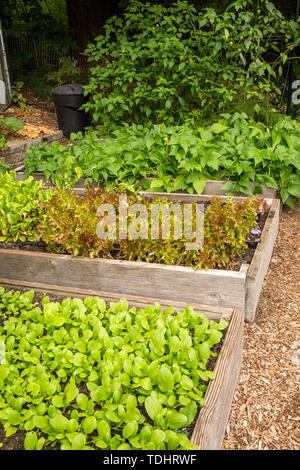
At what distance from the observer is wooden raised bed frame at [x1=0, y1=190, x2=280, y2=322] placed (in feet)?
8.57

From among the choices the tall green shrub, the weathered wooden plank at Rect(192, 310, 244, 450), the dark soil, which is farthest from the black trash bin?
the weathered wooden plank at Rect(192, 310, 244, 450)

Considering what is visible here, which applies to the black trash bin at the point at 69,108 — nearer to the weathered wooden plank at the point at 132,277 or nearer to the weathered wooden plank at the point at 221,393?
the weathered wooden plank at the point at 132,277

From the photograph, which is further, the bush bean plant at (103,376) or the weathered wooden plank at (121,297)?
the weathered wooden plank at (121,297)

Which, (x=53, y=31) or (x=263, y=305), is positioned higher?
(x=53, y=31)

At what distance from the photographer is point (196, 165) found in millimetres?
3838

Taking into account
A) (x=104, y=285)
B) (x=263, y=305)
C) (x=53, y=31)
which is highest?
(x=53, y=31)

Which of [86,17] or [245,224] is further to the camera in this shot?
[86,17]

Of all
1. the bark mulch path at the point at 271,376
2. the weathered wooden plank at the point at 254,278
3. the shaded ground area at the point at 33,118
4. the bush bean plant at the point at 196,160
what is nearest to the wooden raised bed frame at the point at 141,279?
the weathered wooden plank at the point at 254,278

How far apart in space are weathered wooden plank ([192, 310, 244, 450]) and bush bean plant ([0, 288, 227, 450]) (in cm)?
5

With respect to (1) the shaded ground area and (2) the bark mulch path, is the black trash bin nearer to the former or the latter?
(1) the shaded ground area

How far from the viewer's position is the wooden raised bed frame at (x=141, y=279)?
8.57 ft

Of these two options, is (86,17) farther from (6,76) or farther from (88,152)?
(88,152)
